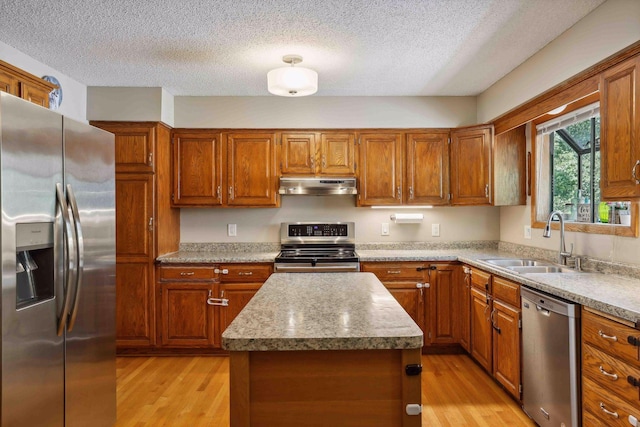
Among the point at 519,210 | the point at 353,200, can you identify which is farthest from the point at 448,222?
the point at 353,200

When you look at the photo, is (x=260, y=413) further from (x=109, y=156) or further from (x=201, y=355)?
(x=201, y=355)

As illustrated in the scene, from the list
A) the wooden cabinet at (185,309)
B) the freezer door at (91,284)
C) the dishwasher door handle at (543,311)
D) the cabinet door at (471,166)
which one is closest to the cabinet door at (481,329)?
the dishwasher door handle at (543,311)

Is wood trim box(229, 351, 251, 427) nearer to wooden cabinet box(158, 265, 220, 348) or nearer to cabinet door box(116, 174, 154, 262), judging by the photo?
wooden cabinet box(158, 265, 220, 348)

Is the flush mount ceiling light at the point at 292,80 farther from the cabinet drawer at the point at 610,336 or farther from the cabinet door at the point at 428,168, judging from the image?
the cabinet drawer at the point at 610,336

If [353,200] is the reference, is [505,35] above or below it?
above

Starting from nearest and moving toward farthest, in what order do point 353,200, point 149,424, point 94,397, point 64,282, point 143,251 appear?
1. point 64,282
2. point 94,397
3. point 149,424
4. point 143,251
5. point 353,200

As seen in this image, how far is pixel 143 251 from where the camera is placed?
12.3 feet

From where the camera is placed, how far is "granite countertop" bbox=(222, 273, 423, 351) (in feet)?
4.31

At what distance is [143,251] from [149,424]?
1.62 m

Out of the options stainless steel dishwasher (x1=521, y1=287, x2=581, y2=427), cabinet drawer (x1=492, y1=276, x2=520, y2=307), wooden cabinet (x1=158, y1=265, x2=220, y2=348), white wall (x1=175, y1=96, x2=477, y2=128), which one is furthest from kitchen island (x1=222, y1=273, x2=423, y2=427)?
white wall (x1=175, y1=96, x2=477, y2=128)

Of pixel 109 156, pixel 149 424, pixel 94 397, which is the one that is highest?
pixel 109 156

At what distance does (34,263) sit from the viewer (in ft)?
6.19

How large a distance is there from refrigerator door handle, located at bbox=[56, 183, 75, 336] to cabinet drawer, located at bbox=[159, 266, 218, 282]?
5.86 ft

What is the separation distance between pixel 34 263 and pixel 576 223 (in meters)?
3.34
